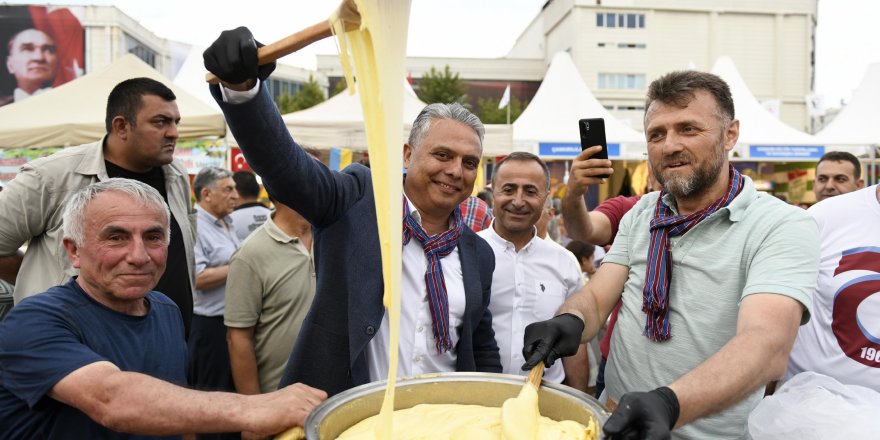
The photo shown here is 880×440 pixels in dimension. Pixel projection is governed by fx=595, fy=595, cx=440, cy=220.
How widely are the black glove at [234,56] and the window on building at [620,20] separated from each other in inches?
1996

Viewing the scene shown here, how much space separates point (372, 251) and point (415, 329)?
0.99 ft

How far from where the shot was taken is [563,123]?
34.2ft

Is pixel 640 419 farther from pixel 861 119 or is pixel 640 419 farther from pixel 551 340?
pixel 861 119

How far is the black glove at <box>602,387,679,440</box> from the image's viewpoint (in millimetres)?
1087

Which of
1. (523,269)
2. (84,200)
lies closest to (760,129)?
(523,269)

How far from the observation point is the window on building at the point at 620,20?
48.1 metres

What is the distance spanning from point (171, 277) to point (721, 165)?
238 cm

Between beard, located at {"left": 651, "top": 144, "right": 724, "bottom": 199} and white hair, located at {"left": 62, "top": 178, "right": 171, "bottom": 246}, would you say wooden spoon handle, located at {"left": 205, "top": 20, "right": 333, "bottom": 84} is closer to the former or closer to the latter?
white hair, located at {"left": 62, "top": 178, "right": 171, "bottom": 246}

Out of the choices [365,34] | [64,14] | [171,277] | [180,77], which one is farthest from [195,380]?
[64,14]

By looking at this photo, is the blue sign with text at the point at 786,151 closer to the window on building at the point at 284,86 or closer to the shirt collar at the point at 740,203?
the shirt collar at the point at 740,203

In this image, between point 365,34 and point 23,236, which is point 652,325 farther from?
point 23,236

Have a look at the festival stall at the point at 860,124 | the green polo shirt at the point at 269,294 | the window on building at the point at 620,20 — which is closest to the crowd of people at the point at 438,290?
the green polo shirt at the point at 269,294

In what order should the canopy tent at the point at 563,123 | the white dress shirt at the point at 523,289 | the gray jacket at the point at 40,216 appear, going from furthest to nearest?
the canopy tent at the point at 563,123, the white dress shirt at the point at 523,289, the gray jacket at the point at 40,216

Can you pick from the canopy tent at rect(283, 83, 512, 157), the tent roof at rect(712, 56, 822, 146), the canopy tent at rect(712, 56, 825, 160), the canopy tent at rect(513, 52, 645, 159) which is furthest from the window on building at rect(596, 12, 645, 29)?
the canopy tent at rect(283, 83, 512, 157)
